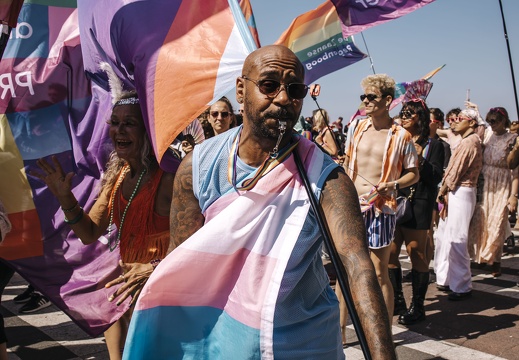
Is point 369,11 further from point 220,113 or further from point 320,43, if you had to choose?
point 220,113

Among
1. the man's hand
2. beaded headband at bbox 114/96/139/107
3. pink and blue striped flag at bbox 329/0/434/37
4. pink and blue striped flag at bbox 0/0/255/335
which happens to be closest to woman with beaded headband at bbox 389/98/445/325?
pink and blue striped flag at bbox 329/0/434/37

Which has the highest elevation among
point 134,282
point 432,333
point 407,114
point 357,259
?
point 407,114

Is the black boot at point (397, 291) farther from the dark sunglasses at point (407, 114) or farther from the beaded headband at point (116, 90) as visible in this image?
the beaded headband at point (116, 90)

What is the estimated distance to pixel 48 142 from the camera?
4.00 meters

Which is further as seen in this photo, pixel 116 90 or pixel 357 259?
pixel 116 90

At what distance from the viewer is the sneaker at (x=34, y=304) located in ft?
19.0


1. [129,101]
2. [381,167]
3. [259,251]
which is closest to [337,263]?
[259,251]

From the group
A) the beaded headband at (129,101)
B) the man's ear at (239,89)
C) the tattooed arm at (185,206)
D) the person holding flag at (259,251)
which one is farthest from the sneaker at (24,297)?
the man's ear at (239,89)

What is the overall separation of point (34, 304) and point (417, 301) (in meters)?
3.78

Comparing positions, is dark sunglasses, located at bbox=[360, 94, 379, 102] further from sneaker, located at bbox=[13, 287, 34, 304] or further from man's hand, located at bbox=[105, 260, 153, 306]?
sneaker, located at bbox=[13, 287, 34, 304]

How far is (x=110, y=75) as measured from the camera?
3.38m

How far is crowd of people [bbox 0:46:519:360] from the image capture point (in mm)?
2012

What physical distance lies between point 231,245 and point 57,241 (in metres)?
2.23

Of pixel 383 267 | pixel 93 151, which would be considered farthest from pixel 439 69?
pixel 93 151
